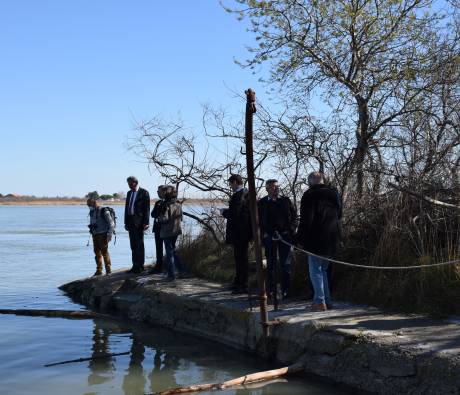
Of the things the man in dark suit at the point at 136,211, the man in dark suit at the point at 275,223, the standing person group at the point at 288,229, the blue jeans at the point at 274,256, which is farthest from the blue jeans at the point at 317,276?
the man in dark suit at the point at 136,211

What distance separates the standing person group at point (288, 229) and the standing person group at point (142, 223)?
5.94ft

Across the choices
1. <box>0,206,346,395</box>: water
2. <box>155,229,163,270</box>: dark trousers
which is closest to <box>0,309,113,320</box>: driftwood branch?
<box>0,206,346,395</box>: water

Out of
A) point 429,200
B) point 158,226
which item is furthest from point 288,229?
point 158,226

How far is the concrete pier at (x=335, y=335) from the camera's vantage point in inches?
226

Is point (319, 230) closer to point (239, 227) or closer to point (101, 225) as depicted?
point (239, 227)

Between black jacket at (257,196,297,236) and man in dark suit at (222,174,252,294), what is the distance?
51 cm

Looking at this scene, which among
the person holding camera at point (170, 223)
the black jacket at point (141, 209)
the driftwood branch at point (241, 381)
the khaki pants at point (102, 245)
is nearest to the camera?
the driftwood branch at point (241, 381)

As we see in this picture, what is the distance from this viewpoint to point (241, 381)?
644cm

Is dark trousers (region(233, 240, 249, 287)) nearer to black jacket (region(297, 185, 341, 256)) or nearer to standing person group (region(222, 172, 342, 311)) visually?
standing person group (region(222, 172, 342, 311))

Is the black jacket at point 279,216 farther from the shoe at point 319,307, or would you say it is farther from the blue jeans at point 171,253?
the blue jeans at point 171,253

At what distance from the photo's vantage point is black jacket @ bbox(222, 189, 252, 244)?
9289mm

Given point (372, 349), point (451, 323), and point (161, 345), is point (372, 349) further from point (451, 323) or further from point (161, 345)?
point (161, 345)

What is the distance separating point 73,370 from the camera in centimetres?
740

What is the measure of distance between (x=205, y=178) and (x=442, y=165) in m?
4.98
